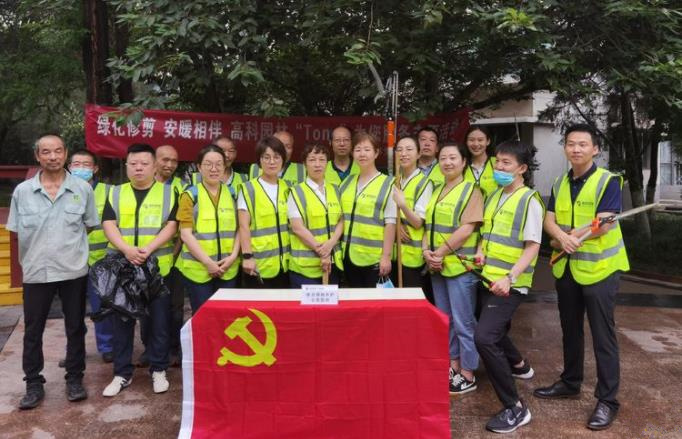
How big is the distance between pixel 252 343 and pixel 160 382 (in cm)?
137

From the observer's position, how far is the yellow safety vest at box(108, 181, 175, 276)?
13.5 ft

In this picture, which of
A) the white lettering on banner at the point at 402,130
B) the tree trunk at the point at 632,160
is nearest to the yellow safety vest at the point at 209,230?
the white lettering on banner at the point at 402,130

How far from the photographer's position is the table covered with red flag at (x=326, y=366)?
315cm

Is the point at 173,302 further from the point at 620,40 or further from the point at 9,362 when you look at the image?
the point at 620,40

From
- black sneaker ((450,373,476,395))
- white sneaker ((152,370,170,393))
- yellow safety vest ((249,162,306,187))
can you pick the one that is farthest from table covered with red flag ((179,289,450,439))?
yellow safety vest ((249,162,306,187))

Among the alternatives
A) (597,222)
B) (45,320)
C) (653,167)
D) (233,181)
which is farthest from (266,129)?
(653,167)

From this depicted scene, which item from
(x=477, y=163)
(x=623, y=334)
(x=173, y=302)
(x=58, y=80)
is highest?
(x=58, y=80)

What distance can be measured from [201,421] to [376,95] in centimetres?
306

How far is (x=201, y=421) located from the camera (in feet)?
10.8

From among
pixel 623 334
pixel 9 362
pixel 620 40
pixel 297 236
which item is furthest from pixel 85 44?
pixel 623 334

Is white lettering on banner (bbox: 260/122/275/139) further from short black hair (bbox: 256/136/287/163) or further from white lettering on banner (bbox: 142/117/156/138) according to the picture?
short black hair (bbox: 256/136/287/163)

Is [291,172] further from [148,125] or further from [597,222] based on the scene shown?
[597,222]

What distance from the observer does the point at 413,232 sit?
421 cm

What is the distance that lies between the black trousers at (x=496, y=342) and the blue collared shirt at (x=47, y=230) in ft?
8.97
